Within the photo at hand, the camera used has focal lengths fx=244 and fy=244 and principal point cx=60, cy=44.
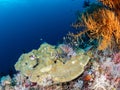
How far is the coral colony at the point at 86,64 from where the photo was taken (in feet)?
14.6

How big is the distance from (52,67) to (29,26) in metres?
27.6

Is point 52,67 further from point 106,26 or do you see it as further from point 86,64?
point 106,26

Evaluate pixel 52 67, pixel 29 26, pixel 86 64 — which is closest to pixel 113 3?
pixel 86 64

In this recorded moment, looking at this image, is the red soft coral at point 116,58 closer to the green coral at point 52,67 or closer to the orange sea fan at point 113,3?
the green coral at point 52,67

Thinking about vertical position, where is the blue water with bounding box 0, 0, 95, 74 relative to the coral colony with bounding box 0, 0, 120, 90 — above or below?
above

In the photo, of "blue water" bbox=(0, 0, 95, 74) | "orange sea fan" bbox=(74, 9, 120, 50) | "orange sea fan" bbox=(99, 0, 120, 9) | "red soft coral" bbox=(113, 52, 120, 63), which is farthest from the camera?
"blue water" bbox=(0, 0, 95, 74)

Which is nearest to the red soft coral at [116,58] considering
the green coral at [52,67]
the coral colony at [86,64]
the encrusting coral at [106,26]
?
the coral colony at [86,64]

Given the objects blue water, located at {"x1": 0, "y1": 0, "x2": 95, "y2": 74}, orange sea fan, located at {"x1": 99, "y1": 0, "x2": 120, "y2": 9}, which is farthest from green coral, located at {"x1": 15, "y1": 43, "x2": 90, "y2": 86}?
blue water, located at {"x1": 0, "y1": 0, "x2": 95, "y2": 74}

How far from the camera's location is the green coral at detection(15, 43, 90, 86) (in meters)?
4.64

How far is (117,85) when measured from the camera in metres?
4.34

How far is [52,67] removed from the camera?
4.83m

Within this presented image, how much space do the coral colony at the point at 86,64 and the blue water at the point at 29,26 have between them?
12.0m

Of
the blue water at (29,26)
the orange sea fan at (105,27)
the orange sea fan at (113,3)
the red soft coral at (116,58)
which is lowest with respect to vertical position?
the red soft coral at (116,58)

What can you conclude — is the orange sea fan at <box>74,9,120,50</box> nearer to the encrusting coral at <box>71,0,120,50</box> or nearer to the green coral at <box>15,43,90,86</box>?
the encrusting coral at <box>71,0,120,50</box>
